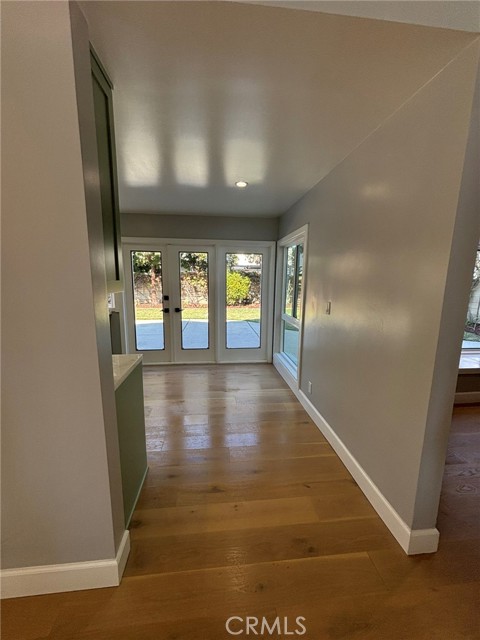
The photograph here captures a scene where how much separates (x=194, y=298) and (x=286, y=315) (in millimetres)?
1482

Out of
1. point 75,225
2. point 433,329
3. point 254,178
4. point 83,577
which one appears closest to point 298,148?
point 254,178

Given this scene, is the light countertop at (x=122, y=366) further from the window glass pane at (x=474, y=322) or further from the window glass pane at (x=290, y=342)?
the window glass pane at (x=474, y=322)

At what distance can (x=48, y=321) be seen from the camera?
983mm

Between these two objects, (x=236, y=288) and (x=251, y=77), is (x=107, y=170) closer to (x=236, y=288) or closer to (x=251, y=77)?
(x=251, y=77)

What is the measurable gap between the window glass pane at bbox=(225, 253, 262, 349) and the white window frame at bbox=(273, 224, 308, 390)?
329 mm

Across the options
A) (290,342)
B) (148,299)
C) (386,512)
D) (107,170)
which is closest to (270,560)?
(386,512)

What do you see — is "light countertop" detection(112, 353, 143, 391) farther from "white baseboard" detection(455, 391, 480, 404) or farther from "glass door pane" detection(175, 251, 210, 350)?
"white baseboard" detection(455, 391, 480, 404)

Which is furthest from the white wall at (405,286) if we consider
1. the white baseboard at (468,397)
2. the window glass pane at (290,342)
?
the white baseboard at (468,397)

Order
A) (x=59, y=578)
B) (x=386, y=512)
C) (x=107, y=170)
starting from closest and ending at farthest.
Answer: (x=59, y=578) → (x=107, y=170) → (x=386, y=512)

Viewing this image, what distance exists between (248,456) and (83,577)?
1221 mm

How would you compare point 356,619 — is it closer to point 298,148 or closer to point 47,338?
point 47,338

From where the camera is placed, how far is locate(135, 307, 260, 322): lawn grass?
13.9 ft

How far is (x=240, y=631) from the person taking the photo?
1063mm

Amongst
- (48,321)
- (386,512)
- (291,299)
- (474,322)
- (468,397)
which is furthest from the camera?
(291,299)
